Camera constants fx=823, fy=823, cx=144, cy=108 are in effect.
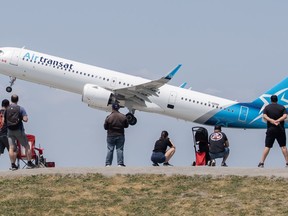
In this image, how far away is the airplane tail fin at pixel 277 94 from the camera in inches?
2371

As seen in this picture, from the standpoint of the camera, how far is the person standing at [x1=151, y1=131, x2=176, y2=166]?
2691 centimetres

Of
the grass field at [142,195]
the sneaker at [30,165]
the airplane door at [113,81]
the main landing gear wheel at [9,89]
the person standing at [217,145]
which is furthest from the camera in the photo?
the main landing gear wheel at [9,89]

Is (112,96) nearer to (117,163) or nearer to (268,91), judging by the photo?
(268,91)

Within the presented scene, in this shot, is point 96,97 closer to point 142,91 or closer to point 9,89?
point 142,91

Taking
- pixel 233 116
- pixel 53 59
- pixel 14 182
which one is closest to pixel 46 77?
pixel 53 59

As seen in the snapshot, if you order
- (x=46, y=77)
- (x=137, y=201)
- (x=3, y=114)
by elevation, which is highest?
(x=46, y=77)

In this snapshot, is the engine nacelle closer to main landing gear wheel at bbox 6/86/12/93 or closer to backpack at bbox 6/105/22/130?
main landing gear wheel at bbox 6/86/12/93

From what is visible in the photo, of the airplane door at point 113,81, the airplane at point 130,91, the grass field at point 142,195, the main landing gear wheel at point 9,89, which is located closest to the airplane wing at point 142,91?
the airplane at point 130,91

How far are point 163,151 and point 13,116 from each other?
A: 5.44m

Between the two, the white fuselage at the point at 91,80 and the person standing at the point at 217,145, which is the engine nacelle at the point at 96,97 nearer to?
the white fuselage at the point at 91,80

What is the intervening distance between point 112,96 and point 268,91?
529 inches

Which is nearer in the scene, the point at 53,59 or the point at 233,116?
the point at 53,59

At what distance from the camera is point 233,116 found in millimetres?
59031

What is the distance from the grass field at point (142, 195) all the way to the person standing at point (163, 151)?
16.5ft
